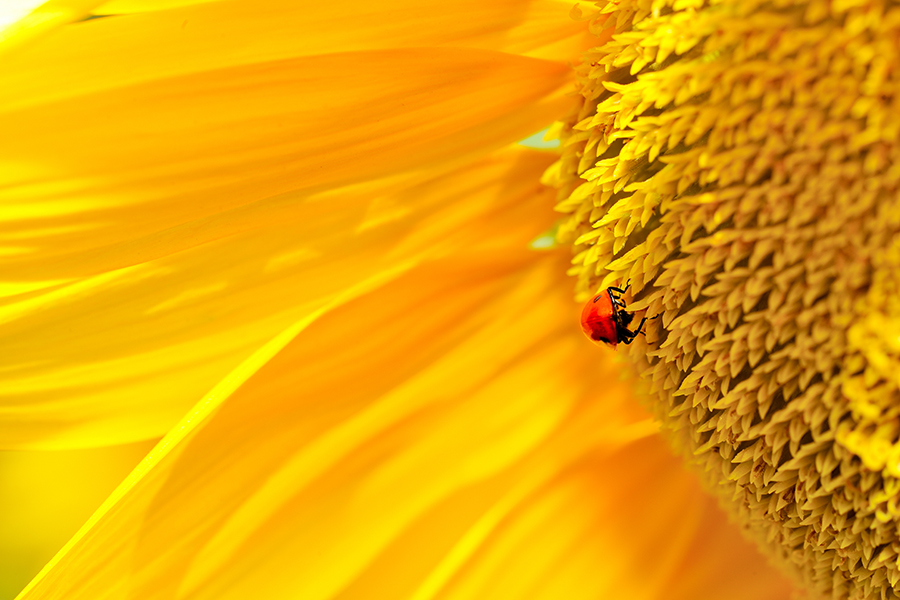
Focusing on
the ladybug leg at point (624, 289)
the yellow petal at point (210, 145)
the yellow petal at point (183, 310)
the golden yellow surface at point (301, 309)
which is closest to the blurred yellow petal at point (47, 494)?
the golden yellow surface at point (301, 309)

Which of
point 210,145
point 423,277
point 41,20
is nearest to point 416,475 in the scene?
point 423,277

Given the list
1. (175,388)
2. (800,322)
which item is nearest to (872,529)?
(800,322)

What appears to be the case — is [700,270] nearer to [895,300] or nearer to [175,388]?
[895,300]

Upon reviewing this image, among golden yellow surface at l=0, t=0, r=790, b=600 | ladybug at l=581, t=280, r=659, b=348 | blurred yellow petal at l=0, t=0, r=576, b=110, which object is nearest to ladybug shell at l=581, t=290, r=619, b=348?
ladybug at l=581, t=280, r=659, b=348

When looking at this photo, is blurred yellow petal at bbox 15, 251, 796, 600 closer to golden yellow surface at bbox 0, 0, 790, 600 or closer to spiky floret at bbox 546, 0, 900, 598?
golden yellow surface at bbox 0, 0, 790, 600

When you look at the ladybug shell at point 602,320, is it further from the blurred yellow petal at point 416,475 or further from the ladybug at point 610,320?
the blurred yellow petal at point 416,475

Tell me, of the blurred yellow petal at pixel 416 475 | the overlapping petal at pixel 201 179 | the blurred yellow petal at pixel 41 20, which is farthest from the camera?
the blurred yellow petal at pixel 416 475

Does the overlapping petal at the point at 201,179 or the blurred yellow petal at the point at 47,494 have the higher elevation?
the overlapping petal at the point at 201,179
